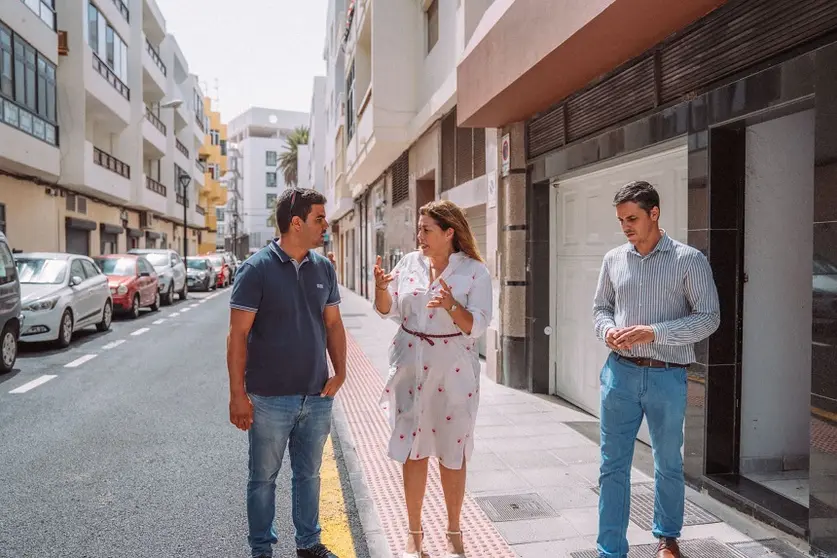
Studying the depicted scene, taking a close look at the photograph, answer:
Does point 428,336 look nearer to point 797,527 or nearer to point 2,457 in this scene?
point 797,527

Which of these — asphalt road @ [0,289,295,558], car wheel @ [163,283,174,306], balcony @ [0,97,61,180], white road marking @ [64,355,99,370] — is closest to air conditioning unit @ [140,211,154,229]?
balcony @ [0,97,61,180]

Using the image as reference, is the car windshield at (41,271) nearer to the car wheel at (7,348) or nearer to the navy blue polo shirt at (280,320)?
the car wheel at (7,348)

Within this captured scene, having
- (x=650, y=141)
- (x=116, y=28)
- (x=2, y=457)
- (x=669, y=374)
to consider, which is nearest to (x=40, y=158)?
(x=116, y=28)

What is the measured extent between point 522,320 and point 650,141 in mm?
3160

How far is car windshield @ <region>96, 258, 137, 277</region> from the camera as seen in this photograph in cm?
1711

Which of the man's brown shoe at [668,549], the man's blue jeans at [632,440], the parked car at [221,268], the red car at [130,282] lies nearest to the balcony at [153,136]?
the parked car at [221,268]

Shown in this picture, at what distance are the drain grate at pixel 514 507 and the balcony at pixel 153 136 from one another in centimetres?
3060

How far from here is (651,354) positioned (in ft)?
10.4

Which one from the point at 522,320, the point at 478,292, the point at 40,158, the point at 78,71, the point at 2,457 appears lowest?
the point at 2,457

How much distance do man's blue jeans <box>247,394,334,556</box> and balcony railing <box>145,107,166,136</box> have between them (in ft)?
102

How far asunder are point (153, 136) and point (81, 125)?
39.2 ft

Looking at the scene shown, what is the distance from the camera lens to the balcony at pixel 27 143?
17.0 meters

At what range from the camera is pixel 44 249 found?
22000mm

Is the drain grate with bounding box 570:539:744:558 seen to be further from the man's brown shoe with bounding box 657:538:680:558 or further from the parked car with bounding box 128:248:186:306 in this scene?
the parked car with bounding box 128:248:186:306
